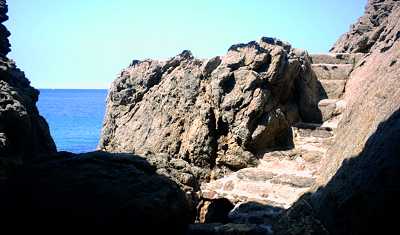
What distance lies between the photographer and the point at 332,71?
1593 centimetres

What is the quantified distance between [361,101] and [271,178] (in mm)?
5038

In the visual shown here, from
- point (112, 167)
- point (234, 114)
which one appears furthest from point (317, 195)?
point (234, 114)

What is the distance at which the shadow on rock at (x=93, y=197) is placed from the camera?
4711 millimetres

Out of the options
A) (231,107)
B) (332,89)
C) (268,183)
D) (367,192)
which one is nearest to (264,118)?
(231,107)

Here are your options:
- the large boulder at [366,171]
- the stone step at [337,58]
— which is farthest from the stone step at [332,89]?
the large boulder at [366,171]

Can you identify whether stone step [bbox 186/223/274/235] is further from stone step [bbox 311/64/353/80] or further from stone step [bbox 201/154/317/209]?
stone step [bbox 311/64/353/80]

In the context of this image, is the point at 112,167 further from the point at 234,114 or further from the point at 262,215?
the point at 234,114

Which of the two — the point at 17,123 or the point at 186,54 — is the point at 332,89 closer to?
the point at 186,54

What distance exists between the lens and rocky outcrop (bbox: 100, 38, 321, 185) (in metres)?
14.1

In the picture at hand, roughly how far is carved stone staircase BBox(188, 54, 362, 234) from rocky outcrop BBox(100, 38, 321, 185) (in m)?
0.61

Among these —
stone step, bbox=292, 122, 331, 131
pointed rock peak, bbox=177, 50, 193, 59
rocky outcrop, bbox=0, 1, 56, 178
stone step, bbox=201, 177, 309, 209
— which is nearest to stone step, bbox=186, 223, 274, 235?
rocky outcrop, bbox=0, 1, 56, 178

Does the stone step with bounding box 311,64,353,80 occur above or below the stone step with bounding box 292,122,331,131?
above

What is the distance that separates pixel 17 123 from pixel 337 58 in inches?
510

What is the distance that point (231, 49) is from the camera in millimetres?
15938
